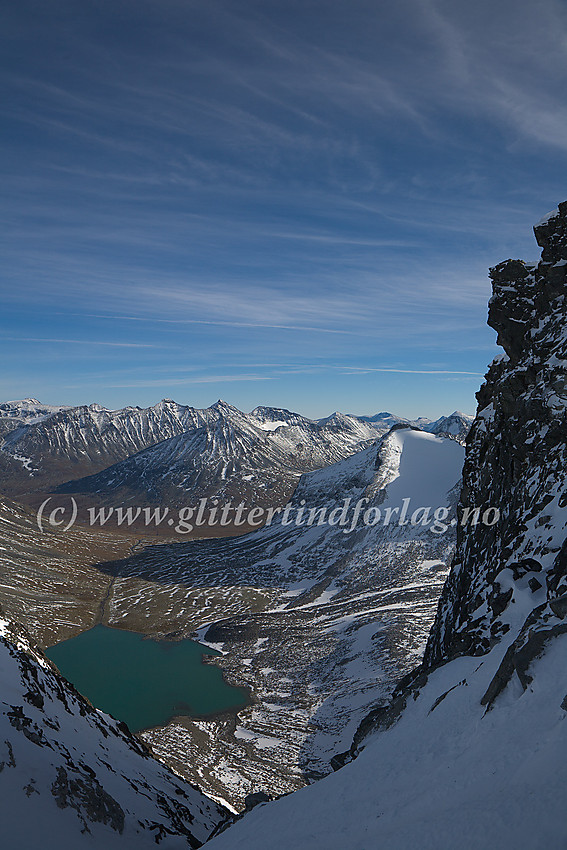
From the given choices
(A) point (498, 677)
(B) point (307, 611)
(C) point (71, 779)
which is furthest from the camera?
(B) point (307, 611)

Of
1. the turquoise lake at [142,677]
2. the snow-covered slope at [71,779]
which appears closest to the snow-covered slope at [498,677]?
the snow-covered slope at [71,779]

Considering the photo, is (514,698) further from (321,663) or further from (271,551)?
(271,551)

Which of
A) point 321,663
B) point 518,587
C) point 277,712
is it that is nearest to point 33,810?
point 518,587

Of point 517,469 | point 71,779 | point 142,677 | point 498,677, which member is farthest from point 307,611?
point 498,677

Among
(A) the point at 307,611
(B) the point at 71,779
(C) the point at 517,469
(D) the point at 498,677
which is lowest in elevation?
(A) the point at 307,611

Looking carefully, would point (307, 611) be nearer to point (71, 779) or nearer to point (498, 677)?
point (71, 779)

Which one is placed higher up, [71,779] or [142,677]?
[71,779]
